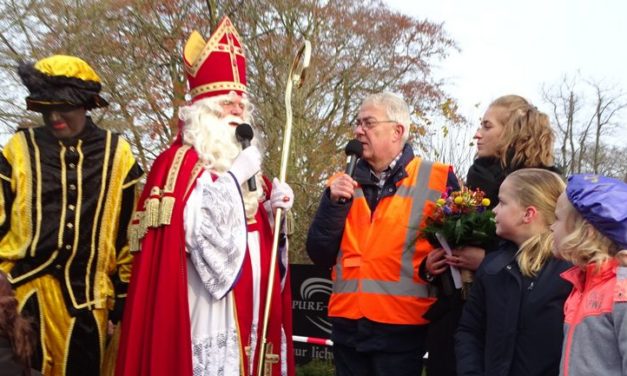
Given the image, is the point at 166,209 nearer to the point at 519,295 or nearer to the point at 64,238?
the point at 64,238

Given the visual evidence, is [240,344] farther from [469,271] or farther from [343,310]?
[469,271]

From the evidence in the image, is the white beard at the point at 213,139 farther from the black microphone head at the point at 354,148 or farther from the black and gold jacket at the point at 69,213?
the black microphone head at the point at 354,148

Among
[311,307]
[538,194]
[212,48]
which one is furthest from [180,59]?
[538,194]

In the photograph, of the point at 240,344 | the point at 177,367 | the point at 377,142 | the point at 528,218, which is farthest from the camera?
the point at 377,142

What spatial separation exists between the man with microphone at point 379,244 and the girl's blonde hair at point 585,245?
1.35 m

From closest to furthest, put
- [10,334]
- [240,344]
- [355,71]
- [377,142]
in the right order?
[10,334]
[240,344]
[377,142]
[355,71]

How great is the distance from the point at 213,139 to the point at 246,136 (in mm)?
203

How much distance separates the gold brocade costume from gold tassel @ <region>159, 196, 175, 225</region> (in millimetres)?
380

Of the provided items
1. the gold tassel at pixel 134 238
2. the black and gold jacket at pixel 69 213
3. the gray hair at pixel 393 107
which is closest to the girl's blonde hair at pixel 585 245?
the gray hair at pixel 393 107

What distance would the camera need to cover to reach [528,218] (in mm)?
3426

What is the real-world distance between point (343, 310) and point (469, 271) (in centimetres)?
73

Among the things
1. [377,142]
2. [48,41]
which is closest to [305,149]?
[48,41]

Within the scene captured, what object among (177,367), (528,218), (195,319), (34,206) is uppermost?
(34,206)

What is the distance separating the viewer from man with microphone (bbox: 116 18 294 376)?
146 inches
